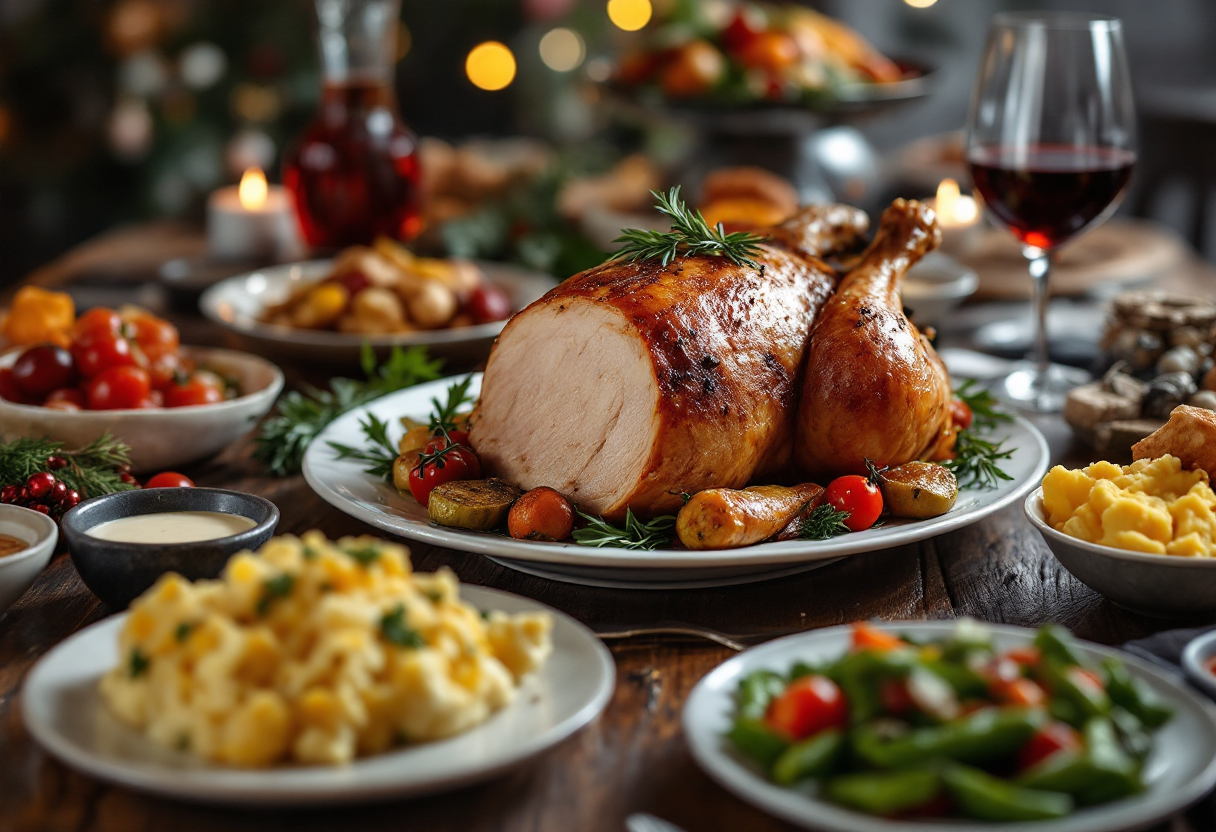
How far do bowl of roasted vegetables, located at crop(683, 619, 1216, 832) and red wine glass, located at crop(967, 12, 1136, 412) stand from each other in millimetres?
1531

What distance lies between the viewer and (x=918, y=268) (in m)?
3.36

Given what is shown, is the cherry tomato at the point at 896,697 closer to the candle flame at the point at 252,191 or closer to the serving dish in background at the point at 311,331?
the serving dish in background at the point at 311,331

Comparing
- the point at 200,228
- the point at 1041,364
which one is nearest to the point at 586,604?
the point at 1041,364

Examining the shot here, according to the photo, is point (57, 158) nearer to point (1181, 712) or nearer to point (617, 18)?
point (617, 18)

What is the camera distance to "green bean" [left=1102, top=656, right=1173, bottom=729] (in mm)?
1254

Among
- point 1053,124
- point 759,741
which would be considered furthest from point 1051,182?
point 759,741

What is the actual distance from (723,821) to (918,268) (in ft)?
7.72

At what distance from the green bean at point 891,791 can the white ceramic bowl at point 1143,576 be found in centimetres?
67

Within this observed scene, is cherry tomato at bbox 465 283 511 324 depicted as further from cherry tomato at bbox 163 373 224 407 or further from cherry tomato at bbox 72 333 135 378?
cherry tomato at bbox 72 333 135 378

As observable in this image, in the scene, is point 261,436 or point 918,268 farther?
point 918,268

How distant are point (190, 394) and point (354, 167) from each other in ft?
4.51

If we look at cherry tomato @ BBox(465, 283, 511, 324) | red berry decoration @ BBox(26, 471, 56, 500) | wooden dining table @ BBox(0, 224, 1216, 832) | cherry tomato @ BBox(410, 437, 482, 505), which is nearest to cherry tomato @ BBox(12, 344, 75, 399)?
wooden dining table @ BBox(0, 224, 1216, 832)

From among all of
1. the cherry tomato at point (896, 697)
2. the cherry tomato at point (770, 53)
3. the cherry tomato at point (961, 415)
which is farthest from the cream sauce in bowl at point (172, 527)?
the cherry tomato at point (770, 53)

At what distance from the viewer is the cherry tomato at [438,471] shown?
6.57 ft
